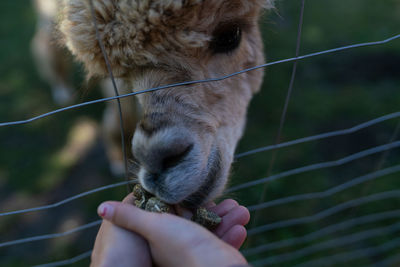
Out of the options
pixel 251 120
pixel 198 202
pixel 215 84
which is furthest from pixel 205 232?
pixel 251 120

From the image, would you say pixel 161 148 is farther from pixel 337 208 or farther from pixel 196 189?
pixel 337 208

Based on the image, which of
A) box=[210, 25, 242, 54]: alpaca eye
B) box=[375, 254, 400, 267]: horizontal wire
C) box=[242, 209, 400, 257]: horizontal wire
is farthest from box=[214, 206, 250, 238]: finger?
box=[375, 254, 400, 267]: horizontal wire

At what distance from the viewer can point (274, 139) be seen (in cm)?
354

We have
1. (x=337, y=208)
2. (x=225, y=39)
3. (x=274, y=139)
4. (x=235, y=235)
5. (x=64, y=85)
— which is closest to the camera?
(x=235, y=235)

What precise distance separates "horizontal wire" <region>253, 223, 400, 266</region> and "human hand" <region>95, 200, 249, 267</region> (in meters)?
1.62

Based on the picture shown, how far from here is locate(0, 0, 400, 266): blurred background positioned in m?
2.69

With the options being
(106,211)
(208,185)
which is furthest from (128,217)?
(208,185)

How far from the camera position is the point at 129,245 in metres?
1.02

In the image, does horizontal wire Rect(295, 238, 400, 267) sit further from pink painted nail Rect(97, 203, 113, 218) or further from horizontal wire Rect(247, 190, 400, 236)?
pink painted nail Rect(97, 203, 113, 218)

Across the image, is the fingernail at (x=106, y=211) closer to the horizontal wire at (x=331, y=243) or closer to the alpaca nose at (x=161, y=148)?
the alpaca nose at (x=161, y=148)

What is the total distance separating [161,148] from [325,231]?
6.15ft

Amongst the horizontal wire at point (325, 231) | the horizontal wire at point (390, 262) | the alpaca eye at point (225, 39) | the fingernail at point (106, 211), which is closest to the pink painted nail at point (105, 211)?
the fingernail at point (106, 211)

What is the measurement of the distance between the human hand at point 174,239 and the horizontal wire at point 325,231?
5.11 feet

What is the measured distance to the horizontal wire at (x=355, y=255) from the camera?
7.89ft
